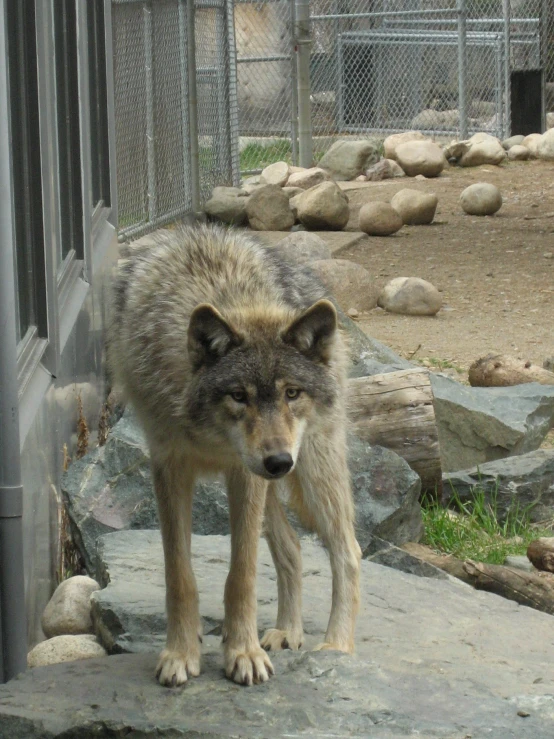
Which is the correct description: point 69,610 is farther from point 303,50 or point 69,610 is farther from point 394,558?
point 303,50

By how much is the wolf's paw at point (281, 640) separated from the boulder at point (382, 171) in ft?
45.5

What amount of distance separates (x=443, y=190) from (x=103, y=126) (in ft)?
32.0

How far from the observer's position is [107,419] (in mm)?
6871

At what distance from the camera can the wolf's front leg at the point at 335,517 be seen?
13.6 feet

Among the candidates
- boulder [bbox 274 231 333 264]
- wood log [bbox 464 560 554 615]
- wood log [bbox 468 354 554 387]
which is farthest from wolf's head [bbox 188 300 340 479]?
boulder [bbox 274 231 333 264]

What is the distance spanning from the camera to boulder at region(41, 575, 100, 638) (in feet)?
14.9

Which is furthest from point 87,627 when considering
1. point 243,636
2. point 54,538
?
point 243,636

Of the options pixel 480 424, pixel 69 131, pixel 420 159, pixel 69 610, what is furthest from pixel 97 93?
pixel 420 159

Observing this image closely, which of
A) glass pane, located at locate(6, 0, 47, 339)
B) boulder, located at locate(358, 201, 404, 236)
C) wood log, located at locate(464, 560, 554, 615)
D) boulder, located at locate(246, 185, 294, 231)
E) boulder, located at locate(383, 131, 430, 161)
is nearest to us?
glass pane, located at locate(6, 0, 47, 339)

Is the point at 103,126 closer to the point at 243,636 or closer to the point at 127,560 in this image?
the point at 127,560

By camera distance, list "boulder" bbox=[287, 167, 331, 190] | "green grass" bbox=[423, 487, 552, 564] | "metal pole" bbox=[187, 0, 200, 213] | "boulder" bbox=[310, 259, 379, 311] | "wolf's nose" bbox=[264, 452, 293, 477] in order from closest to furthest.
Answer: "wolf's nose" bbox=[264, 452, 293, 477], "green grass" bbox=[423, 487, 552, 564], "boulder" bbox=[310, 259, 379, 311], "metal pole" bbox=[187, 0, 200, 213], "boulder" bbox=[287, 167, 331, 190]

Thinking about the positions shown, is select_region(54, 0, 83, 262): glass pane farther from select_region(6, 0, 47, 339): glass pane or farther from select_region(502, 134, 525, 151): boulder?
select_region(502, 134, 525, 151): boulder

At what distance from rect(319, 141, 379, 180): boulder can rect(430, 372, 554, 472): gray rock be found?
1098 cm

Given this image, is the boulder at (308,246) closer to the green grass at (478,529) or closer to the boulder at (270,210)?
the boulder at (270,210)
